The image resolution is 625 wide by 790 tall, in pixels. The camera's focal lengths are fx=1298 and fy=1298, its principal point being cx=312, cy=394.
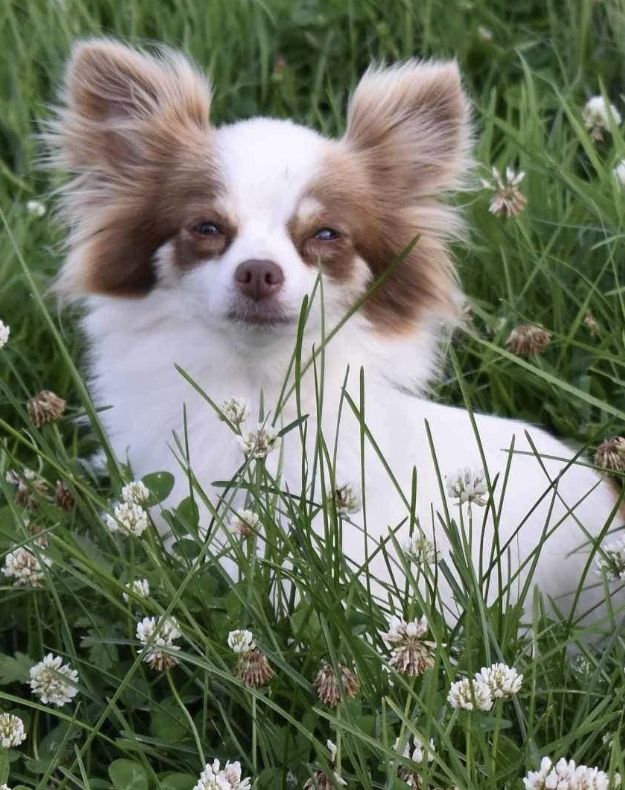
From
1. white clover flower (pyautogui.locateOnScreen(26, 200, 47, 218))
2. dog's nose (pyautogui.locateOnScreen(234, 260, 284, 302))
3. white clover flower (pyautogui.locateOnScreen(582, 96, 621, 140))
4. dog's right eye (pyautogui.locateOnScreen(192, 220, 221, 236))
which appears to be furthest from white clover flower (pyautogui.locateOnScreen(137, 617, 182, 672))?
white clover flower (pyautogui.locateOnScreen(582, 96, 621, 140))

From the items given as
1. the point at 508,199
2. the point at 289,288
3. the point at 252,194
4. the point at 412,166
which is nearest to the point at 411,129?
the point at 412,166

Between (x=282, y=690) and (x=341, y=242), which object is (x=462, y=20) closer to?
(x=341, y=242)

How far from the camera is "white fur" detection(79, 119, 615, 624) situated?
10.3 ft

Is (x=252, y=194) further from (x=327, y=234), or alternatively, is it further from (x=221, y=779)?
(x=221, y=779)

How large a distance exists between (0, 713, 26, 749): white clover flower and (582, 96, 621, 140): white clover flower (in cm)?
278

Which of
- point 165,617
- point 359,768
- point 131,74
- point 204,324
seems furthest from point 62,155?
point 359,768

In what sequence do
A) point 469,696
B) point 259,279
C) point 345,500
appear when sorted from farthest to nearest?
point 259,279 < point 345,500 < point 469,696

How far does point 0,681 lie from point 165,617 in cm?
50

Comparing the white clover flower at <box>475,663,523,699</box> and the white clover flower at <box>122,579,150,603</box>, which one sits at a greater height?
the white clover flower at <box>475,663,523,699</box>

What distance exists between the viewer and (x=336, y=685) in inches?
84.8

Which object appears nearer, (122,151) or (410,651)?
(410,651)

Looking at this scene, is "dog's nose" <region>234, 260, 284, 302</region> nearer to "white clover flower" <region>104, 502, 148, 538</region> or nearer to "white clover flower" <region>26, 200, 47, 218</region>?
"white clover flower" <region>104, 502, 148, 538</region>

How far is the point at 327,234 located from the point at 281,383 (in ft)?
1.28

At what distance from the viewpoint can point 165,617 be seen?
2.17m
